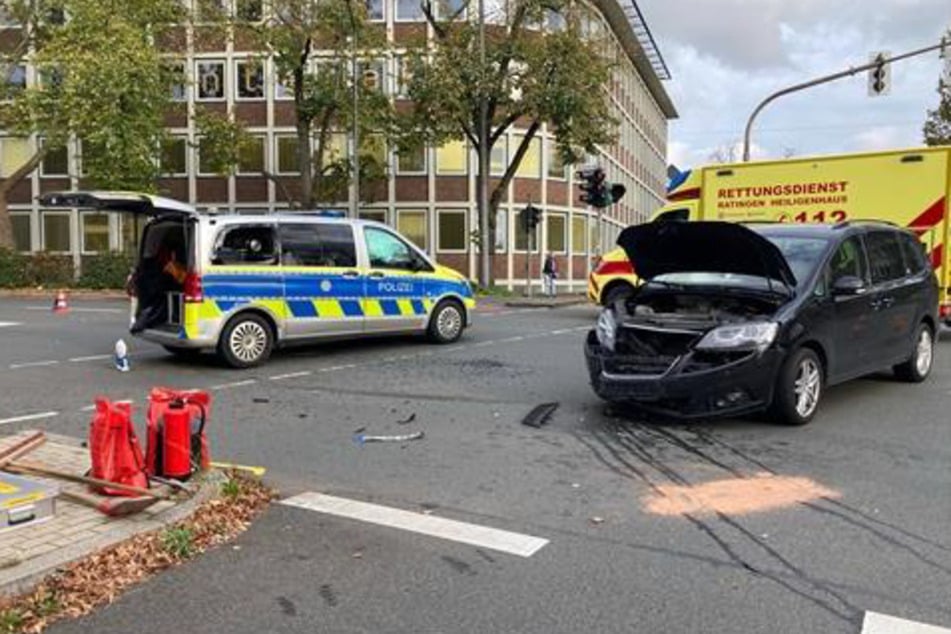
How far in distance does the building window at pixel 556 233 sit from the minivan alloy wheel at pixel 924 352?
32540 mm

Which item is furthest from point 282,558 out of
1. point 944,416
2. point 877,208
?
point 877,208

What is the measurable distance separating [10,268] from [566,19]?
19462mm

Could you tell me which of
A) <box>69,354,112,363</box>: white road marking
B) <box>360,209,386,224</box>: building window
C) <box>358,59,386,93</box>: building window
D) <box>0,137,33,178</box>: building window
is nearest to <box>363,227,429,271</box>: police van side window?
<box>69,354,112,363</box>: white road marking

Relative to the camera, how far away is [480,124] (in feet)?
102

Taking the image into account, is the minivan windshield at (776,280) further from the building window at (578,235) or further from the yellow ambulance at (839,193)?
the building window at (578,235)

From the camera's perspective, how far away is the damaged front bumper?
778 centimetres

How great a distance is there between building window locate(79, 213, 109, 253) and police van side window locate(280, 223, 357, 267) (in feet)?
114

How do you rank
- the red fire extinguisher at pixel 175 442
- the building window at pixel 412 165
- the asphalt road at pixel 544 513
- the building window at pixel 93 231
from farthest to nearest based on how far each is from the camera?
the building window at pixel 93 231 < the building window at pixel 412 165 < the red fire extinguisher at pixel 175 442 < the asphalt road at pixel 544 513

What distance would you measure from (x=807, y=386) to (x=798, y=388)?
0.49ft

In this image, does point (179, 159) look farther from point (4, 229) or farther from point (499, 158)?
point (499, 158)

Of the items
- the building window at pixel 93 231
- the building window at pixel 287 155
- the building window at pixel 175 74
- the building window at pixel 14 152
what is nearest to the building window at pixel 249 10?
the building window at pixel 175 74

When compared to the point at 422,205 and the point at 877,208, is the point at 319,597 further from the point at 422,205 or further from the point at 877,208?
the point at 422,205

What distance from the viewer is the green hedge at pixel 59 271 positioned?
101 ft

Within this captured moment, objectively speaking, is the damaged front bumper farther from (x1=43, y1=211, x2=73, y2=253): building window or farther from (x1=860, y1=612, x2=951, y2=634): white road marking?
(x1=43, y1=211, x2=73, y2=253): building window
